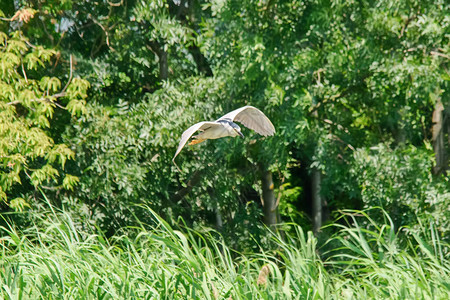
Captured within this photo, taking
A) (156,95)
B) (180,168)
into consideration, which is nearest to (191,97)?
(156,95)

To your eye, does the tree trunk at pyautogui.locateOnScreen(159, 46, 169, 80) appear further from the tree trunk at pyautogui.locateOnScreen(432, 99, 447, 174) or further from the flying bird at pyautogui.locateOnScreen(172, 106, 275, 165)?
the flying bird at pyautogui.locateOnScreen(172, 106, 275, 165)

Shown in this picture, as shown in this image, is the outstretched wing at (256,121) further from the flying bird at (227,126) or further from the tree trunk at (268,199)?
the tree trunk at (268,199)

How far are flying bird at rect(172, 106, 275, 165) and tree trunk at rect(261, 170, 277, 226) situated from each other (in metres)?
4.43

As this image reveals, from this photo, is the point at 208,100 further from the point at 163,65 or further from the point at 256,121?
the point at 256,121

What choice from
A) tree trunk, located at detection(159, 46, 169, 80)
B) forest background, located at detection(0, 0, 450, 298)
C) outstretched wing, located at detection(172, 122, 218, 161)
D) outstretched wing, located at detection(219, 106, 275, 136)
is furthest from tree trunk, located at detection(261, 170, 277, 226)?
outstretched wing, located at detection(172, 122, 218, 161)

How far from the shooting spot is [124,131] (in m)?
7.82

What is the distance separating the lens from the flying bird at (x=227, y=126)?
4199mm

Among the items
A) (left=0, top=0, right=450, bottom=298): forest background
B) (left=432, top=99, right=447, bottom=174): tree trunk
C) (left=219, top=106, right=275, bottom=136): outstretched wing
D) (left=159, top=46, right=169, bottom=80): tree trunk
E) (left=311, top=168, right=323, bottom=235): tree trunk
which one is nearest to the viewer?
(left=219, top=106, right=275, bottom=136): outstretched wing

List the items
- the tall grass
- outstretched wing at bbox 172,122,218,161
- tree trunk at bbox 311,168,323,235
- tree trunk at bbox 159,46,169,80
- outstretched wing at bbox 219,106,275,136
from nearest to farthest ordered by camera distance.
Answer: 1. the tall grass
2. outstretched wing at bbox 172,122,218,161
3. outstretched wing at bbox 219,106,275,136
4. tree trunk at bbox 159,46,169,80
5. tree trunk at bbox 311,168,323,235

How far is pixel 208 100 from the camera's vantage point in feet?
25.8

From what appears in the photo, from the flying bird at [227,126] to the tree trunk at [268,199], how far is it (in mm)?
4426

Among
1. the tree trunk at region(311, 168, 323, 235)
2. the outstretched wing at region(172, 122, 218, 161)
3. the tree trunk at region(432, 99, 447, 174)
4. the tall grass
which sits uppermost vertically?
the outstretched wing at region(172, 122, 218, 161)

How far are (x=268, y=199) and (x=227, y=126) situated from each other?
5.22m

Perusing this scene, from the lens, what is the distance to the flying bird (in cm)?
420
